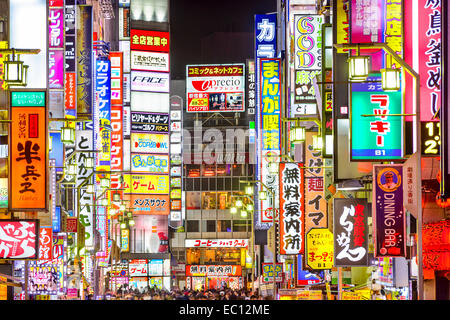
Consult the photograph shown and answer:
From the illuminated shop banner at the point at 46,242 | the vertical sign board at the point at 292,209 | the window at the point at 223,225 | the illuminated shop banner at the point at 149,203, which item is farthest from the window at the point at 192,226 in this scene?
the illuminated shop banner at the point at 46,242

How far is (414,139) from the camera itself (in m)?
17.0

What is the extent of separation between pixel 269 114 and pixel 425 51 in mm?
27684

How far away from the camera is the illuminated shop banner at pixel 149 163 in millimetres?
55250

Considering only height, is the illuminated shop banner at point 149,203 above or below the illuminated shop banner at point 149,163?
below

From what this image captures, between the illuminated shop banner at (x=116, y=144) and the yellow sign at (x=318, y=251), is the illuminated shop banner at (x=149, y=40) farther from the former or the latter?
the yellow sign at (x=318, y=251)

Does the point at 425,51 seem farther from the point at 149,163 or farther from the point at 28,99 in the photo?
the point at 149,163

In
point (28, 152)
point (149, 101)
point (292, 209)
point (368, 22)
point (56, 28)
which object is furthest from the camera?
point (149, 101)

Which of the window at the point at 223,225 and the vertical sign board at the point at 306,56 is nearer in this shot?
the vertical sign board at the point at 306,56

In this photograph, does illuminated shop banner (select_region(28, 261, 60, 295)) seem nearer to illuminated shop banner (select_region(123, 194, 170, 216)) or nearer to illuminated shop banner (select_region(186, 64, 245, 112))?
illuminated shop banner (select_region(123, 194, 170, 216))

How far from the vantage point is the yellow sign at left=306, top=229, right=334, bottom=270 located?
2614 cm

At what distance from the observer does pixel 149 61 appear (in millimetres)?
57000

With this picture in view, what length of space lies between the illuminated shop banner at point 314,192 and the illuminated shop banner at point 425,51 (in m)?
9.19

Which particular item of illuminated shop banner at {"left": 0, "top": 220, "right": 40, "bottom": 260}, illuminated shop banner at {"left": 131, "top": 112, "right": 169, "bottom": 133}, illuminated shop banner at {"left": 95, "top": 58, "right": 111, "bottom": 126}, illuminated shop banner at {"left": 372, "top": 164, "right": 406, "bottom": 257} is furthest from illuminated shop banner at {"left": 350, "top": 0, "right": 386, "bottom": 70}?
illuminated shop banner at {"left": 131, "top": 112, "right": 169, "bottom": 133}

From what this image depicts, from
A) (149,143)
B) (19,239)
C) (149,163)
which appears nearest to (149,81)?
(149,143)
